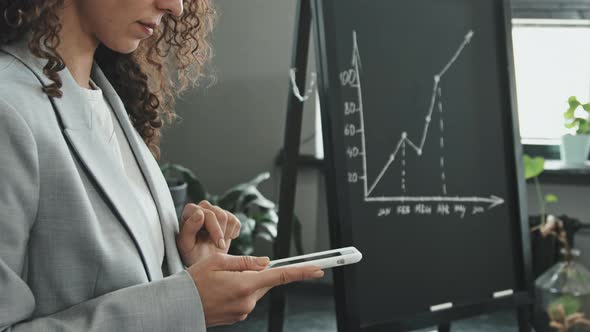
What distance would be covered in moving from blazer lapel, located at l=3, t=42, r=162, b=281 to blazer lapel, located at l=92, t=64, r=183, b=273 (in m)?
0.11

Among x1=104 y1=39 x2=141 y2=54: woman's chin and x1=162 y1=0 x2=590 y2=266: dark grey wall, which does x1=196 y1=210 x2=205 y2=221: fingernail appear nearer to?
x1=104 y1=39 x2=141 y2=54: woman's chin

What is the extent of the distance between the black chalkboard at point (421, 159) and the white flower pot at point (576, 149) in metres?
1.18

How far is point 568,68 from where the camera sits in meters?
3.13

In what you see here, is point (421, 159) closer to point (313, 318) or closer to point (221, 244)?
point (221, 244)

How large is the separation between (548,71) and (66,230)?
9.07 ft

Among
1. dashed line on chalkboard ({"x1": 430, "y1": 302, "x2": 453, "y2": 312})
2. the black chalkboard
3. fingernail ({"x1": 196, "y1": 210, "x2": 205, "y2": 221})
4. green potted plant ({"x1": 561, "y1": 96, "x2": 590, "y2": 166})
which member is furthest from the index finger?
green potted plant ({"x1": 561, "y1": 96, "x2": 590, "y2": 166})

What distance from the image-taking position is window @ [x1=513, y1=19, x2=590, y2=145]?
312 centimetres

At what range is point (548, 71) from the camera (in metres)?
3.16

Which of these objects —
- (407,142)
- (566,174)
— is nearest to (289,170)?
(407,142)

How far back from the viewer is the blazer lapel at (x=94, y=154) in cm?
85

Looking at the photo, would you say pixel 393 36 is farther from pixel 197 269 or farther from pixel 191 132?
pixel 191 132

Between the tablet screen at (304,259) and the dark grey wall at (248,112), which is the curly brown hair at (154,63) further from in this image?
the dark grey wall at (248,112)

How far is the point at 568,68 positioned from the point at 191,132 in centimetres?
170

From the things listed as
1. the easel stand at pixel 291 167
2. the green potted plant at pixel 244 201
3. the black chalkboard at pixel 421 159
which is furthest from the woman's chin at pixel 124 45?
the green potted plant at pixel 244 201
